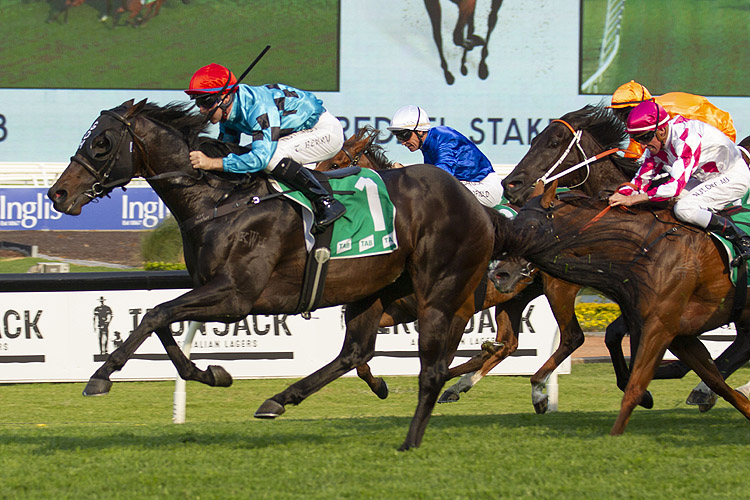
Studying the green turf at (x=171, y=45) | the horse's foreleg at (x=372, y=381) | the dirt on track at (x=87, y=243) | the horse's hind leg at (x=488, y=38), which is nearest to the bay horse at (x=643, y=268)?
the horse's foreleg at (x=372, y=381)

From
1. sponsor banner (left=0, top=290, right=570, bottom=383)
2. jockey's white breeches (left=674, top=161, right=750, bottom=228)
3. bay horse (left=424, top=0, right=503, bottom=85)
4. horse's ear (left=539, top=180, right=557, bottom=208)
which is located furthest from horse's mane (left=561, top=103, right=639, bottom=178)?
bay horse (left=424, top=0, right=503, bottom=85)

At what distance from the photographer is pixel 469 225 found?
477 cm

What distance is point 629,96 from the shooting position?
5.79 metres

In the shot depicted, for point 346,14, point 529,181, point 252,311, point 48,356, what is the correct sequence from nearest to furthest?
point 252,311 → point 529,181 → point 48,356 → point 346,14

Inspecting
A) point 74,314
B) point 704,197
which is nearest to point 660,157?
point 704,197

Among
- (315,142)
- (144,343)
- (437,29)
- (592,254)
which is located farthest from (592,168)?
(437,29)

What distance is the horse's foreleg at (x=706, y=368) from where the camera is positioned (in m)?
4.87

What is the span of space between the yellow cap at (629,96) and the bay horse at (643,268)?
85 cm

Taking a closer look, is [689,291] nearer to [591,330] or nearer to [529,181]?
[529,181]

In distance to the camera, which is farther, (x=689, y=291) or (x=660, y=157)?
(x=660, y=157)

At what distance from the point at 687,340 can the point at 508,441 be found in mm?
1254

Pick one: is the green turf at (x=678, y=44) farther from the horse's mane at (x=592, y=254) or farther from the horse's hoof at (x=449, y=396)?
the horse's mane at (x=592, y=254)

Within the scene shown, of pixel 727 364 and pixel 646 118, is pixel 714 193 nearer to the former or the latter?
pixel 646 118

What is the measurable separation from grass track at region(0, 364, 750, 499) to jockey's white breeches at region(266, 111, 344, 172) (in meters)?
1.35
